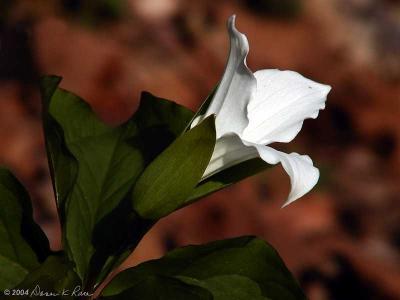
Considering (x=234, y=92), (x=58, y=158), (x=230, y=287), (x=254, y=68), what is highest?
(x=234, y=92)

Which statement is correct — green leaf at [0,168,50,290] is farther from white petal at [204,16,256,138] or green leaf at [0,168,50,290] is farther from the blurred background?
the blurred background

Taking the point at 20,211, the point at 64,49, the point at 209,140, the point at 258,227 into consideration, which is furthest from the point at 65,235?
the point at 64,49

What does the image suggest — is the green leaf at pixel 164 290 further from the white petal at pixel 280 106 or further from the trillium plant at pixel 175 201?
the white petal at pixel 280 106

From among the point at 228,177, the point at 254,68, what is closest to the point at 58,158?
the point at 228,177

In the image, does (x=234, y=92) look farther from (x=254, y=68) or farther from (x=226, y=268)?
(x=254, y=68)

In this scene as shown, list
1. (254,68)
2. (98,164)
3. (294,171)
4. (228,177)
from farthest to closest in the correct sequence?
(254,68) → (98,164) → (228,177) → (294,171)

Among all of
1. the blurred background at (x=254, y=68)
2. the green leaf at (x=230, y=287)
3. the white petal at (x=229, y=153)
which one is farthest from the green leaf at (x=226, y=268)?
the blurred background at (x=254, y=68)

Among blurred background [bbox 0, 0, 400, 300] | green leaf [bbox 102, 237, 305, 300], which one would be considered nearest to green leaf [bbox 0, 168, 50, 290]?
green leaf [bbox 102, 237, 305, 300]
